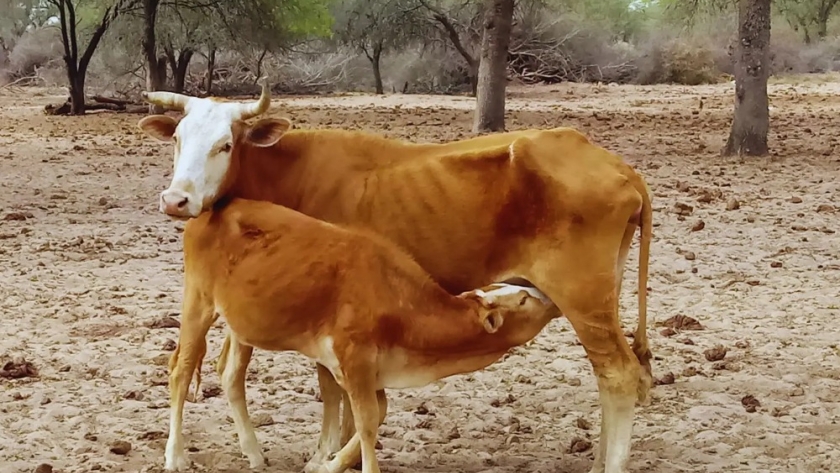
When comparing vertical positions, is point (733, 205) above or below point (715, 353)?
above

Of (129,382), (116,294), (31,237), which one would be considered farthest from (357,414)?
(31,237)

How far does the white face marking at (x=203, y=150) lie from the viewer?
14.8ft

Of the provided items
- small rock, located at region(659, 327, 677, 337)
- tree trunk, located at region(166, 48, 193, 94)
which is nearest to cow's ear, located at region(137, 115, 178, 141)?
small rock, located at region(659, 327, 677, 337)

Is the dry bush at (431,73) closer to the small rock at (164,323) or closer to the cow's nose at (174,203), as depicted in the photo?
the small rock at (164,323)

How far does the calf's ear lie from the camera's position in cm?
437

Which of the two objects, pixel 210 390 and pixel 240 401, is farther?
pixel 210 390

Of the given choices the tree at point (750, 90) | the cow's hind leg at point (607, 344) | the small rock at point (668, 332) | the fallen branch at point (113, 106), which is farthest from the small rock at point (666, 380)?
the fallen branch at point (113, 106)

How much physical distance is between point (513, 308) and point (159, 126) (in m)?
1.80

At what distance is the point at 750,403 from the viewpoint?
5.96m

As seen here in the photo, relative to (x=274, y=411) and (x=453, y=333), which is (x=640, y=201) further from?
(x=274, y=411)

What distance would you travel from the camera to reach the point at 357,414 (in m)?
4.38

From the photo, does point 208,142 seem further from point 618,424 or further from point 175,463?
point 618,424

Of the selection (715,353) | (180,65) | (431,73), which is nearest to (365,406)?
(715,353)

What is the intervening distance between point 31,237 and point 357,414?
6.99 m
